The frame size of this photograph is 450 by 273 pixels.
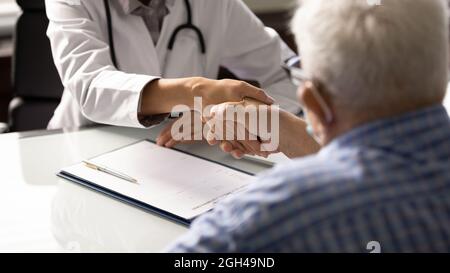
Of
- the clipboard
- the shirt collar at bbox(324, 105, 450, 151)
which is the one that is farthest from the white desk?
the shirt collar at bbox(324, 105, 450, 151)

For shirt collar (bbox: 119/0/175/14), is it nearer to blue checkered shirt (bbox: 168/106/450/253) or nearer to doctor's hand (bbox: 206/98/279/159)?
doctor's hand (bbox: 206/98/279/159)

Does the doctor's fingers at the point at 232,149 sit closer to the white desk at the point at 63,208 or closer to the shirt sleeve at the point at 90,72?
the white desk at the point at 63,208

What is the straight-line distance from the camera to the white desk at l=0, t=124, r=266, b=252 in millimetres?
920

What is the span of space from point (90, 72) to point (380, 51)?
825 mm

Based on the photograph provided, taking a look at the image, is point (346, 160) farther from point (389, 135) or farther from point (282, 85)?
point (282, 85)

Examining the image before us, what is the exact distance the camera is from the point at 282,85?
157 centimetres

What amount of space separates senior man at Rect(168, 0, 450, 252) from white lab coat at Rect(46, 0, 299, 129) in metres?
0.65

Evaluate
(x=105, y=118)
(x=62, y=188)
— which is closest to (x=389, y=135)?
(x=62, y=188)

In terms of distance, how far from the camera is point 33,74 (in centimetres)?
172

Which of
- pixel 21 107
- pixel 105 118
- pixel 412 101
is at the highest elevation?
pixel 412 101

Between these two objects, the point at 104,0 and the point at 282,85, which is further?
the point at 282,85

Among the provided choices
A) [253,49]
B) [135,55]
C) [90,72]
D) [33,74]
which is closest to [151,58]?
[135,55]

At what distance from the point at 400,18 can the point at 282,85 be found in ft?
3.14

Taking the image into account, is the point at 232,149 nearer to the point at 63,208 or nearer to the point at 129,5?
the point at 63,208
